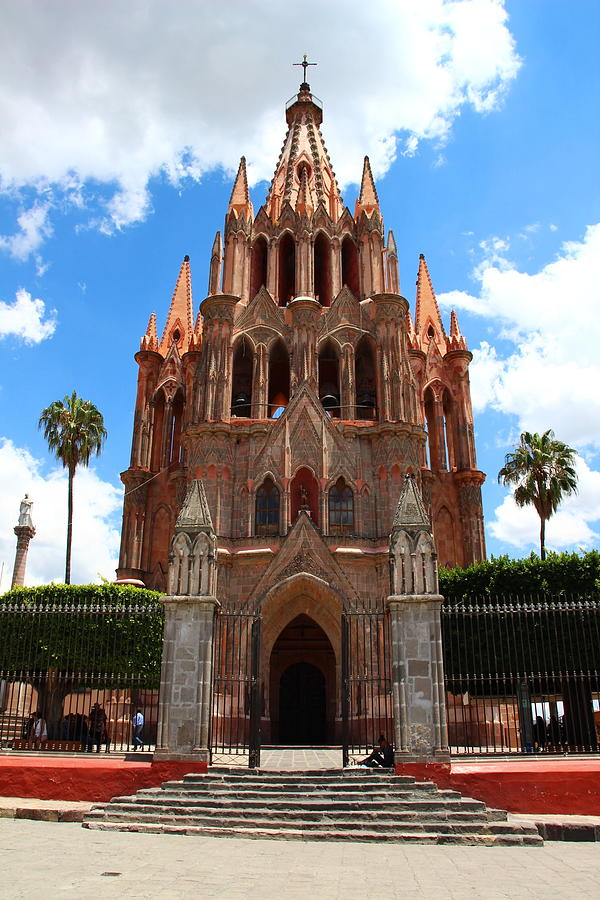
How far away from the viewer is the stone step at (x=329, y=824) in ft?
35.9

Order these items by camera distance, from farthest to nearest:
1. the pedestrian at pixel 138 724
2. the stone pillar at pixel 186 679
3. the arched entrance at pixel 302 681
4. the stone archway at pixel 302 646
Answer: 1. the arched entrance at pixel 302 681
2. the stone archway at pixel 302 646
3. the pedestrian at pixel 138 724
4. the stone pillar at pixel 186 679

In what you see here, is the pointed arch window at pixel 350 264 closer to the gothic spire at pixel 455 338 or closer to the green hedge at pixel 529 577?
the gothic spire at pixel 455 338

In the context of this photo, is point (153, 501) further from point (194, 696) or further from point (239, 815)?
point (239, 815)

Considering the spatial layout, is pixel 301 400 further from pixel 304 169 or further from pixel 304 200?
pixel 304 169

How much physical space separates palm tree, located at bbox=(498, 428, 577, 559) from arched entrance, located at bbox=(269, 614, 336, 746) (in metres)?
13.1

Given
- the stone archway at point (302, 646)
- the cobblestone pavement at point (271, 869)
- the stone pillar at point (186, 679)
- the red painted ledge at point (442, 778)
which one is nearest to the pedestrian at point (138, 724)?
the stone archway at point (302, 646)

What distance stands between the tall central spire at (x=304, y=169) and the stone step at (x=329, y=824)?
3016 cm

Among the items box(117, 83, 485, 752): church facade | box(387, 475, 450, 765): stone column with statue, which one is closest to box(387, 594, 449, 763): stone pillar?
box(387, 475, 450, 765): stone column with statue

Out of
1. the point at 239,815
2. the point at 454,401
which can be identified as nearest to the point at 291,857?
the point at 239,815

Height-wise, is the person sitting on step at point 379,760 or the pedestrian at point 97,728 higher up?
the pedestrian at point 97,728

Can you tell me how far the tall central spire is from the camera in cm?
3688

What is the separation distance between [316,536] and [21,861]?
18.6 m

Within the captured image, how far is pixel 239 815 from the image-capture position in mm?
11523

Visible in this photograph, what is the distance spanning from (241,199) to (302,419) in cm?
1287
